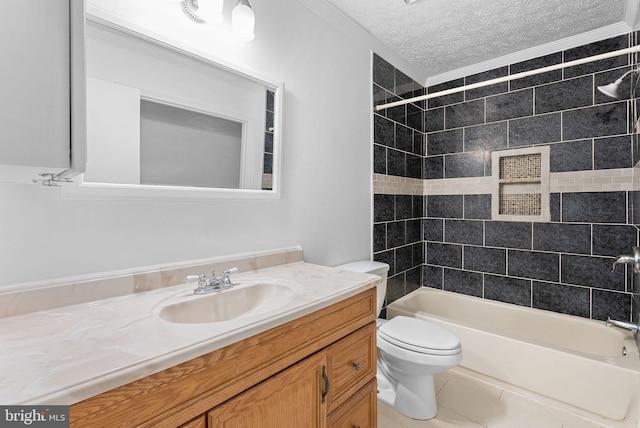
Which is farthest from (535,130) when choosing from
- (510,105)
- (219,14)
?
(219,14)

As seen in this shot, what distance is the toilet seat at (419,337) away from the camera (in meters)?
1.63

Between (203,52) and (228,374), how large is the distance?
1.24 metres

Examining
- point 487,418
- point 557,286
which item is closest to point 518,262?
point 557,286

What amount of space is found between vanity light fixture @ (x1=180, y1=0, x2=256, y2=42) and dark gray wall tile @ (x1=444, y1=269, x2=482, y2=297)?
2539mm

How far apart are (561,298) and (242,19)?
2.82 metres

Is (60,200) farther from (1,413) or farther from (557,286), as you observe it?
(557,286)

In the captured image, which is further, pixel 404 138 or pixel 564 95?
pixel 404 138

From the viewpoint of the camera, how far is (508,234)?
258 centimetres

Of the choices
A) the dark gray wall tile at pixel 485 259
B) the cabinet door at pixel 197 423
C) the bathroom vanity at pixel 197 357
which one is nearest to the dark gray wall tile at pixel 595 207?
the dark gray wall tile at pixel 485 259

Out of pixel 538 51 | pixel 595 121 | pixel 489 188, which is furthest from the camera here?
pixel 489 188

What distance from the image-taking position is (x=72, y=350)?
2.13ft

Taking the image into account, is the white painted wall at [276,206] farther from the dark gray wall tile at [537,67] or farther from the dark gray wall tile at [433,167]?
the dark gray wall tile at [537,67]

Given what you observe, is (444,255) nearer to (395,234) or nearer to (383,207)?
(395,234)

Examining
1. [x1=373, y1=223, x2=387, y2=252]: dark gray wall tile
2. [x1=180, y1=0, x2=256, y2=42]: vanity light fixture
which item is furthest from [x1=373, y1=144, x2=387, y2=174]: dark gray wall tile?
[x1=180, y1=0, x2=256, y2=42]: vanity light fixture
